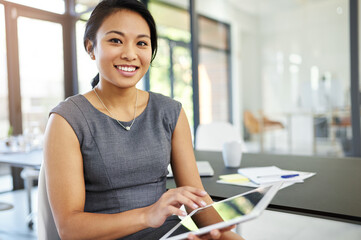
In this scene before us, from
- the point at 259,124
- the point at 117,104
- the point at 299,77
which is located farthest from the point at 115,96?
the point at 259,124

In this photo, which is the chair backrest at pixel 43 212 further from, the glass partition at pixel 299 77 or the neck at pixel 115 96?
the glass partition at pixel 299 77

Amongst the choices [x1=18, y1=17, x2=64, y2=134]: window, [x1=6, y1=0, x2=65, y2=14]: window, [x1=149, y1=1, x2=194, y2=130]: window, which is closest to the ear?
[x1=18, y1=17, x2=64, y2=134]: window

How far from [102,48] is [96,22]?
0.11m

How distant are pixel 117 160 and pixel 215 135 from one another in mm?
1580

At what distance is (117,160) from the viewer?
108cm

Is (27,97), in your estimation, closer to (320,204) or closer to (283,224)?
(283,224)

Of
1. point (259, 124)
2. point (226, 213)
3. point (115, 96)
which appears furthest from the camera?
point (259, 124)

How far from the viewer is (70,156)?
0.98 meters

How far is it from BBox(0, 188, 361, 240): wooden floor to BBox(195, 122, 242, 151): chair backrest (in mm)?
683

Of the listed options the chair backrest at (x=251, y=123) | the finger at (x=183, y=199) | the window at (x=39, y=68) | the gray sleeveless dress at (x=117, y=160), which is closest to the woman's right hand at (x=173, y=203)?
the finger at (x=183, y=199)

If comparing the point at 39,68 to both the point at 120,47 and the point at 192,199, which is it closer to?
the point at 120,47

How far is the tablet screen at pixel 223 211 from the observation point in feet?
2.39

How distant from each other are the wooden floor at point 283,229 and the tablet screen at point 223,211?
1484 millimetres

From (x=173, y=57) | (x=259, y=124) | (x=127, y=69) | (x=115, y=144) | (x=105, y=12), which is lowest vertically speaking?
(x=259, y=124)
